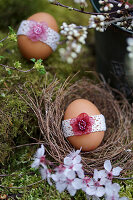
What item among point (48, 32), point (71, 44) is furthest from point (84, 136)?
point (48, 32)

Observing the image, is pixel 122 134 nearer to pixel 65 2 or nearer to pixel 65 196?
pixel 65 196

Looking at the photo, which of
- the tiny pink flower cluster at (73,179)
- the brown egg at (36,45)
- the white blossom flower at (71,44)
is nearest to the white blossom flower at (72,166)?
the tiny pink flower cluster at (73,179)

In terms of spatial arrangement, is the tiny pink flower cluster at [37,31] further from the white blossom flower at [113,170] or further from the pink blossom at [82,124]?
the white blossom flower at [113,170]

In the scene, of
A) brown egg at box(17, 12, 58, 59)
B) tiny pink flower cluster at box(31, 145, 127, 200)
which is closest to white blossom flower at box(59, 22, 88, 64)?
tiny pink flower cluster at box(31, 145, 127, 200)

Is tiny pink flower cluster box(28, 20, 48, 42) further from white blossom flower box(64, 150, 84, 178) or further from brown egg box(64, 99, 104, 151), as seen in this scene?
white blossom flower box(64, 150, 84, 178)

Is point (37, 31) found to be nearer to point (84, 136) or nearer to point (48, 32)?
point (48, 32)

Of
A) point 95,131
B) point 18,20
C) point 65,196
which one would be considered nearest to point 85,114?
point 95,131
